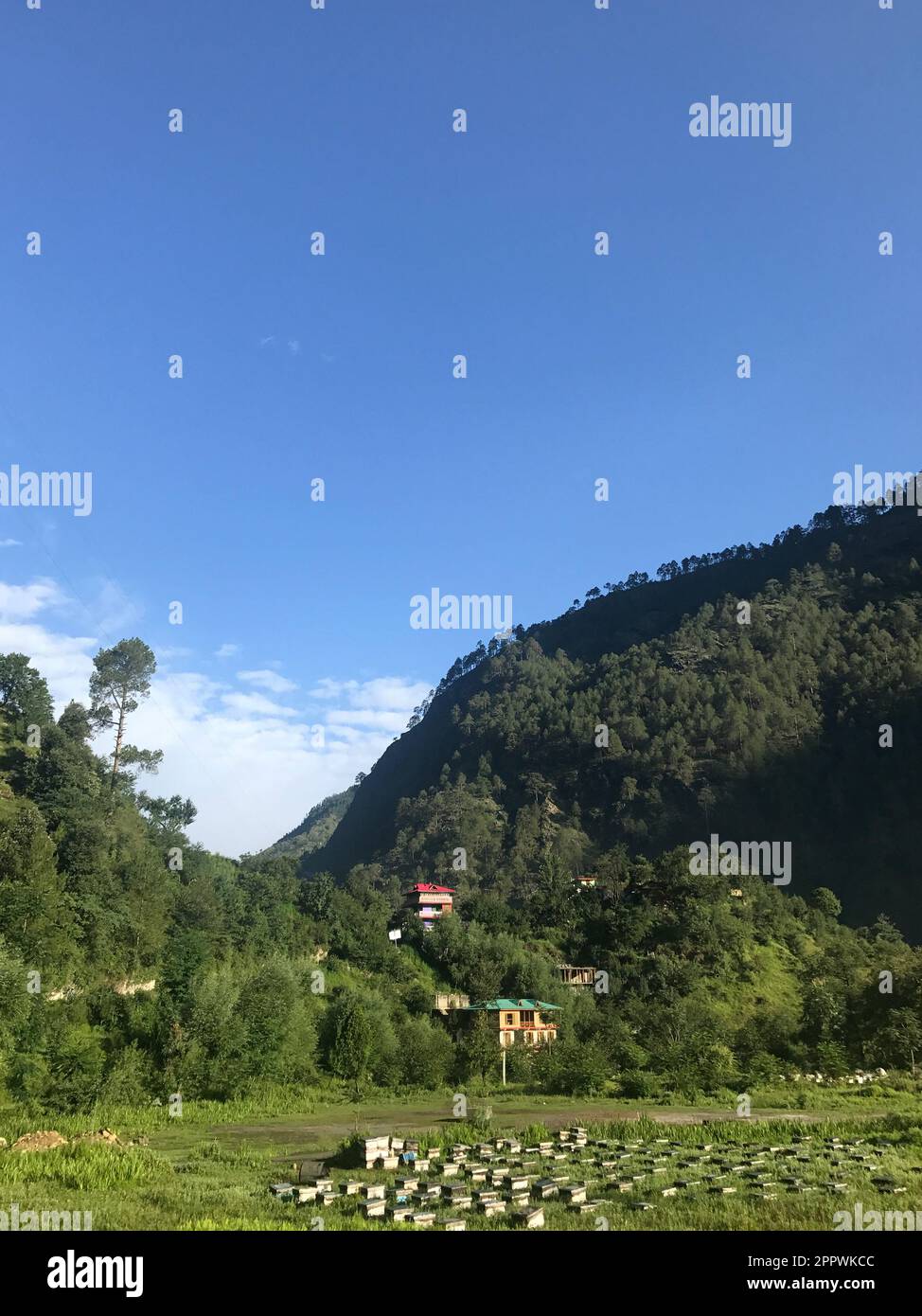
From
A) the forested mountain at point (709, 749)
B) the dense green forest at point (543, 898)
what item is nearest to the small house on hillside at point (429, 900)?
the dense green forest at point (543, 898)

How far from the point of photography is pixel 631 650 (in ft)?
440

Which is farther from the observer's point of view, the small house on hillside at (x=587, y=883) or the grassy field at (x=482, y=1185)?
the small house on hillside at (x=587, y=883)

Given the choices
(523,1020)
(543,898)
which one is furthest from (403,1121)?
(543,898)

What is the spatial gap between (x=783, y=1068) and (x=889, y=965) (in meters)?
14.7

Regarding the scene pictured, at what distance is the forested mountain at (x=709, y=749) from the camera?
3969 inches

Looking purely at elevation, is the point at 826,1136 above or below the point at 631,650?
below

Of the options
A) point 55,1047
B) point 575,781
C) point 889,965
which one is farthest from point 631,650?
point 55,1047

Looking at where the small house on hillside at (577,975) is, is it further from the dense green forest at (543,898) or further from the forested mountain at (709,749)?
the forested mountain at (709,749)

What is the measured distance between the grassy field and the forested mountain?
6246 cm

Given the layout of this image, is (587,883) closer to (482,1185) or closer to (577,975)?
(577,975)

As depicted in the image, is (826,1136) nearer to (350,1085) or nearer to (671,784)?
(350,1085)

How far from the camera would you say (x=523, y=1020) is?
46906mm

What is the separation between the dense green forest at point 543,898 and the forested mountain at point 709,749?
0.44 metres

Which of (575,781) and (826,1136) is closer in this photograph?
(826,1136)
